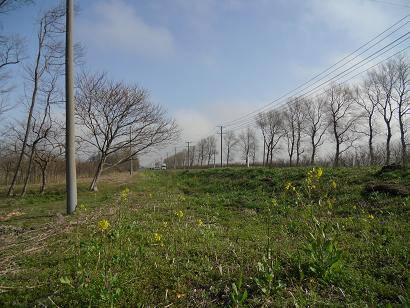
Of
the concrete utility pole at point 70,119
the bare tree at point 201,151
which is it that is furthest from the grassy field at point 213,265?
the bare tree at point 201,151

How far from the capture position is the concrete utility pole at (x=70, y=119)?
1139 cm

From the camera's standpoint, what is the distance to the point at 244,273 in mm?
4398

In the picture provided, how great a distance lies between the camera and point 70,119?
458 inches

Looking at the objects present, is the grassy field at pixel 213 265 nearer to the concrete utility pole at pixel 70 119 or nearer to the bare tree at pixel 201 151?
the concrete utility pole at pixel 70 119

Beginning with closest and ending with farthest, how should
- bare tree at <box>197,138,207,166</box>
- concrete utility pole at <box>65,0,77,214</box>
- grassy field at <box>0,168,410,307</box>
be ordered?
grassy field at <box>0,168,410,307</box>, concrete utility pole at <box>65,0,77,214</box>, bare tree at <box>197,138,207,166</box>

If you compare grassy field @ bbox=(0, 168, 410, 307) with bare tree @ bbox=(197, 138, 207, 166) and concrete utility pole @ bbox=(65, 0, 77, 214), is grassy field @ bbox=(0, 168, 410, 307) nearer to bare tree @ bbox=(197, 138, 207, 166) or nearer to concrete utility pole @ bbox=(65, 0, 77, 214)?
concrete utility pole @ bbox=(65, 0, 77, 214)

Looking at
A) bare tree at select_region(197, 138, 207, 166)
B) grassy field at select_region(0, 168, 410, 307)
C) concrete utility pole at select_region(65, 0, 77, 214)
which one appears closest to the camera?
grassy field at select_region(0, 168, 410, 307)

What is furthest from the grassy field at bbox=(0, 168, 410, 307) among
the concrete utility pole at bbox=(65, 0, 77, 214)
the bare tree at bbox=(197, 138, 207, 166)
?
the bare tree at bbox=(197, 138, 207, 166)

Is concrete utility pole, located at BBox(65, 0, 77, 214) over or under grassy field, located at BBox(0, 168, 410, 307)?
over

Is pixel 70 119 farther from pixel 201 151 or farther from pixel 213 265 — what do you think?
pixel 201 151

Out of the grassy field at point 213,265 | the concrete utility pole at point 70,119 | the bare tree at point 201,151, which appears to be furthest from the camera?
the bare tree at point 201,151

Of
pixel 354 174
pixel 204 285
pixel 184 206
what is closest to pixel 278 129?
pixel 354 174

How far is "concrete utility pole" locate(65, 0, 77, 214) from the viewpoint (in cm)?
1139

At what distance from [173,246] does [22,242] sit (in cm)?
371
